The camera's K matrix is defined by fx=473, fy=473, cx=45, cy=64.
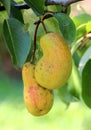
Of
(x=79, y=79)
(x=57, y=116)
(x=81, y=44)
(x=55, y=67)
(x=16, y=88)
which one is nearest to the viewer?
(x=55, y=67)

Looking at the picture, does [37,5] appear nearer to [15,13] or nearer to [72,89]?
[15,13]

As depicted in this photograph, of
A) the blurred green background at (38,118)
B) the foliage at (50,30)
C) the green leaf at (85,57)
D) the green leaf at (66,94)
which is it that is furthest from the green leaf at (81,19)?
the blurred green background at (38,118)

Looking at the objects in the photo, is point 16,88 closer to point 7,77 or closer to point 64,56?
point 7,77

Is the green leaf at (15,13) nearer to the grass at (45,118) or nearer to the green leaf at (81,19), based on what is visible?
the green leaf at (81,19)

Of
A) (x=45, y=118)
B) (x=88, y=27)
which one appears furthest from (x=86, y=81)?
(x=45, y=118)

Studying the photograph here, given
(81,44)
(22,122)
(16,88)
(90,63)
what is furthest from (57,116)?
(90,63)

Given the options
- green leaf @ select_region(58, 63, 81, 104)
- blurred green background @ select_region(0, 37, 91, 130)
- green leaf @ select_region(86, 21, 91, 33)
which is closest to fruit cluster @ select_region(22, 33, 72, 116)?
green leaf @ select_region(58, 63, 81, 104)

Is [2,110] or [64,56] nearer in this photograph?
[64,56]
